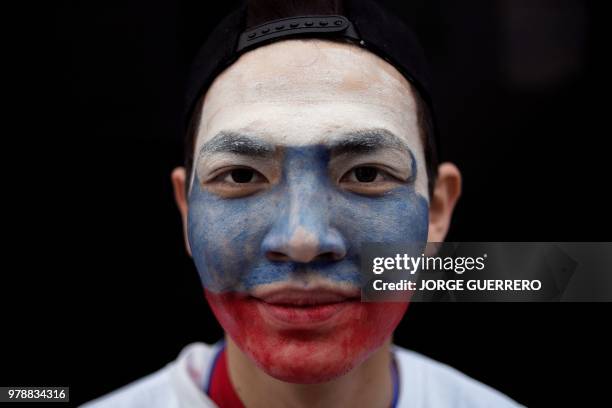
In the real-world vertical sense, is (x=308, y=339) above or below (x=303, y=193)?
below

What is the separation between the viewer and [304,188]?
161 centimetres

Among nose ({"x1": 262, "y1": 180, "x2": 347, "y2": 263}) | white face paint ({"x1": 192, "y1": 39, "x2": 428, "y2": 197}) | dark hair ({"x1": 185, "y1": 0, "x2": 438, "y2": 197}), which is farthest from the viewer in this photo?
dark hair ({"x1": 185, "y1": 0, "x2": 438, "y2": 197})

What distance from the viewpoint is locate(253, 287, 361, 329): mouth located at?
164 centimetres

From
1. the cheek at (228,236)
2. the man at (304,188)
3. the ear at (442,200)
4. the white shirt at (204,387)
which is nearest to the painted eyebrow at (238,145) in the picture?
the man at (304,188)

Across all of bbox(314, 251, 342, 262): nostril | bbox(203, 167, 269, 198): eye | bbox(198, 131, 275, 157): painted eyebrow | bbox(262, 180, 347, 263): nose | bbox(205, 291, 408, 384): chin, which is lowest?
bbox(205, 291, 408, 384): chin

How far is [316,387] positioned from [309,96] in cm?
91

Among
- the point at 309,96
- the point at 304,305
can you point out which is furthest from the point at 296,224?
the point at 309,96

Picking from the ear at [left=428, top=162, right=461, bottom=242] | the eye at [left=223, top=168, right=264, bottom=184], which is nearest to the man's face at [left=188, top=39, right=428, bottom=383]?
the eye at [left=223, top=168, right=264, bottom=184]

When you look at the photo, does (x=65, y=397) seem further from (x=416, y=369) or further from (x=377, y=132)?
(x=377, y=132)

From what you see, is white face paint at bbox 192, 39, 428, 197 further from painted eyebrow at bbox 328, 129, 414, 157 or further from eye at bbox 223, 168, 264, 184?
eye at bbox 223, 168, 264, 184

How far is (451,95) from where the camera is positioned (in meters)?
2.74

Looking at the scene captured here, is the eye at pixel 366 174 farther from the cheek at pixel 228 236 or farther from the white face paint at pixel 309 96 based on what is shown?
the cheek at pixel 228 236

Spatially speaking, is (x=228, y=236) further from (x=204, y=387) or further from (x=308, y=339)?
(x=204, y=387)

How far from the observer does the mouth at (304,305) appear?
5.38ft
